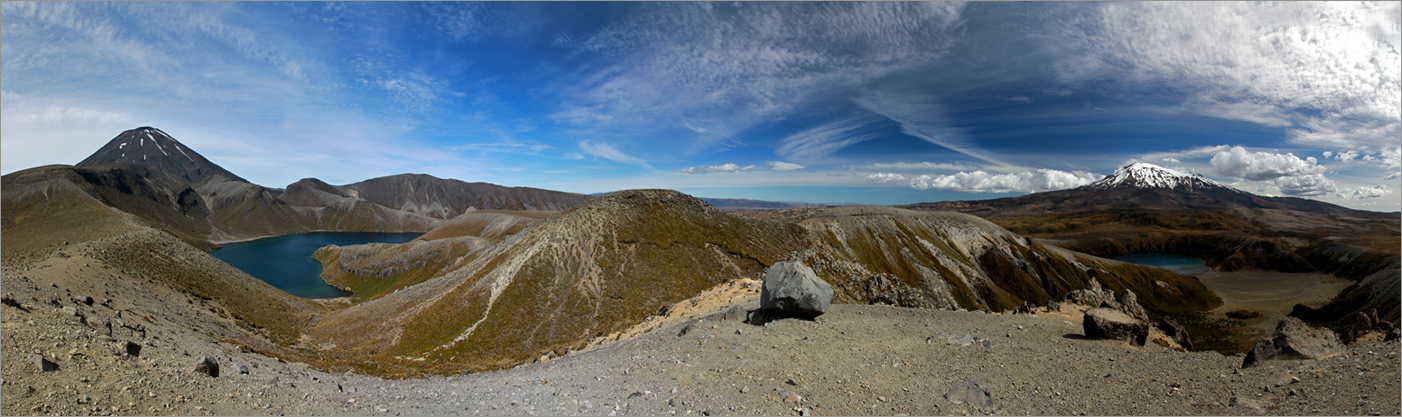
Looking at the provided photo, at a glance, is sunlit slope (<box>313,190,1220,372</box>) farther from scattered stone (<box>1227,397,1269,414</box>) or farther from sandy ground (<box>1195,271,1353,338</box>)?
sandy ground (<box>1195,271,1353,338</box>)

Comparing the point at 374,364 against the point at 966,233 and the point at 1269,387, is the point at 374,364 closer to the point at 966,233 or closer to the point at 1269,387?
the point at 1269,387

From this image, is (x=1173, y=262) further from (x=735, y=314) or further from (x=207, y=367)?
(x=207, y=367)

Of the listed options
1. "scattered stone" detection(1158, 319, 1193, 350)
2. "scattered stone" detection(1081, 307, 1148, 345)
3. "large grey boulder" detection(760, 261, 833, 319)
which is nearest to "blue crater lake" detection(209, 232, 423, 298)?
"large grey boulder" detection(760, 261, 833, 319)

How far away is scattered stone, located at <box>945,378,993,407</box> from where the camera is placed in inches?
346

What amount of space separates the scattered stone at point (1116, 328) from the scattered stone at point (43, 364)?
23.1 meters

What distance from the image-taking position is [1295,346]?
9109 mm

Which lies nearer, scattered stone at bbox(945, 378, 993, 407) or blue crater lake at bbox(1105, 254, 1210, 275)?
scattered stone at bbox(945, 378, 993, 407)

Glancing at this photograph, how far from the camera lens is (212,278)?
113 ft

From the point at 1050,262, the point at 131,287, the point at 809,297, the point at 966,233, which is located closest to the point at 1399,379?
the point at 809,297

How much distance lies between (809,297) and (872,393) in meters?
5.97

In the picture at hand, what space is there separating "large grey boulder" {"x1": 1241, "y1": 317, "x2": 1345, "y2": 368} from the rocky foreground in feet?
0.94

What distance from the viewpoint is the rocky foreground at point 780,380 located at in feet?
24.8

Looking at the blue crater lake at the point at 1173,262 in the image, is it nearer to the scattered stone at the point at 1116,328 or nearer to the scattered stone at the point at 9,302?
the scattered stone at the point at 1116,328

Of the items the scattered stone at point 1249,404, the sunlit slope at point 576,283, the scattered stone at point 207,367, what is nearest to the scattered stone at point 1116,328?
the scattered stone at point 1249,404
